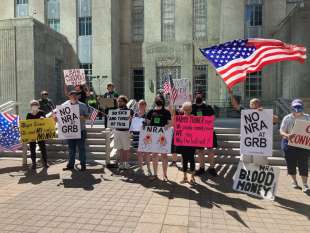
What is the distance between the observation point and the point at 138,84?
1086 inches

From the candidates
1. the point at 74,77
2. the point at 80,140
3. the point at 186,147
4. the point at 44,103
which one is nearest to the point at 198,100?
the point at 186,147

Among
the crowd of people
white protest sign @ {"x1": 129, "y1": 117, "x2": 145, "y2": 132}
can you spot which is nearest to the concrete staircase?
the crowd of people

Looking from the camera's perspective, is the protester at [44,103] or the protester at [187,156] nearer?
the protester at [187,156]

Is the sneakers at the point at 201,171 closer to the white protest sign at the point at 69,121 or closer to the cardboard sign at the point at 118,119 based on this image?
the cardboard sign at the point at 118,119

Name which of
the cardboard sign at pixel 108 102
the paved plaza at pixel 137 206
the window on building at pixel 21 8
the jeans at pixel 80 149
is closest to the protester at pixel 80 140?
the jeans at pixel 80 149

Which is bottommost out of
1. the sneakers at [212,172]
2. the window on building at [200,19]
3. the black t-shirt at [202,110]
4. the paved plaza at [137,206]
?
the paved plaza at [137,206]

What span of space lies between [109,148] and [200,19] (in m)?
18.6

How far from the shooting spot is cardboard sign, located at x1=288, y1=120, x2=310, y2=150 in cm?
699

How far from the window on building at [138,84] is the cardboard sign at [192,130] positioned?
65.0 ft

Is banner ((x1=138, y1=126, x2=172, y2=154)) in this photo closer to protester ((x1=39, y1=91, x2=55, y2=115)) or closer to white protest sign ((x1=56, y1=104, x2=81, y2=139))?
white protest sign ((x1=56, y1=104, x2=81, y2=139))

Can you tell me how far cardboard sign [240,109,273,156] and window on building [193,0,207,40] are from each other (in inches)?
780

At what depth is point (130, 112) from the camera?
30.2ft

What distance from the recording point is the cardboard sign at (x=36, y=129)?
359 inches

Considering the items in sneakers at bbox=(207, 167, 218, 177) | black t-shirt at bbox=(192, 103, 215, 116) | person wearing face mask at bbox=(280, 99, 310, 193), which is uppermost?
black t-shirt at bbox=(192, 103, 215, 116)
